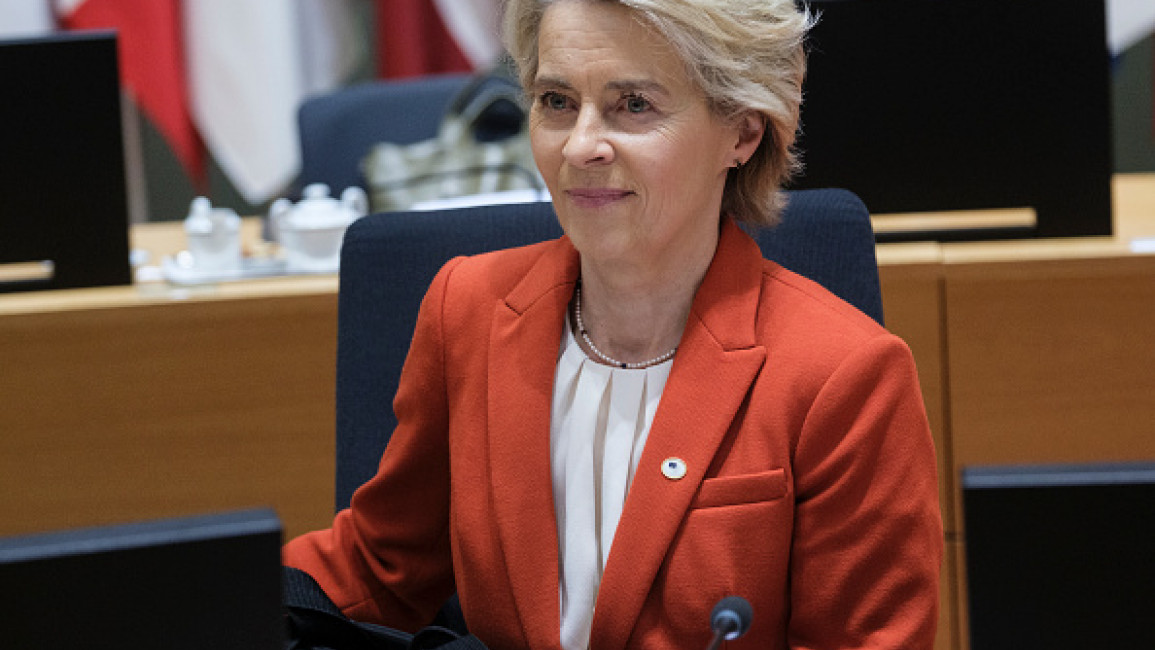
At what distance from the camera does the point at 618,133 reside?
47.3 inches

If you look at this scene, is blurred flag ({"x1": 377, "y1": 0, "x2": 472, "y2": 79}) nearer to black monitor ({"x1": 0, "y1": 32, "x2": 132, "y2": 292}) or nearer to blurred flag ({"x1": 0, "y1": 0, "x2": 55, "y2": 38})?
blurred flag ({"x1": 0, "y1": 0, "x2": 55, "y2": 38})

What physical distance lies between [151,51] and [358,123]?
29.0 inches

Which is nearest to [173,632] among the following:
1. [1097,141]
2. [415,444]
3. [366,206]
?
[415,444]

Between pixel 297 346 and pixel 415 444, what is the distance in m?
0.64

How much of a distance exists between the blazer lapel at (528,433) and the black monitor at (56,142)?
2.64ft

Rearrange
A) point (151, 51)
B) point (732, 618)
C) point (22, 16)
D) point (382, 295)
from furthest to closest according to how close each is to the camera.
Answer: point (151, 51) < point (22, 16) < point (382, 295) < point (732, 618)

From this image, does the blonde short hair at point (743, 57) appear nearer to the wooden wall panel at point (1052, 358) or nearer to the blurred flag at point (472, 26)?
the wooden wall panel at point (1052, 358)

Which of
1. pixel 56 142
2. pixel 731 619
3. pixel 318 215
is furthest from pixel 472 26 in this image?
pixel 731 619

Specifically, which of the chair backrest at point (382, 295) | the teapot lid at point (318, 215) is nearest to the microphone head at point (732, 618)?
the chair backrest at point (382, 295)

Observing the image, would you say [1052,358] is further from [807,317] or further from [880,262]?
[807,317]

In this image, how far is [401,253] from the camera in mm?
1468

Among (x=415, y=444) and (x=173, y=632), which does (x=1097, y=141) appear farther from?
(x=173, y=632)

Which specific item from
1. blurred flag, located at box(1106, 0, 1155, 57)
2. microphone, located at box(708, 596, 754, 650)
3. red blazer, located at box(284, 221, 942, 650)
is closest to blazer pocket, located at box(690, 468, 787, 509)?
red blazer, located at box(284, 221, 942, 650)

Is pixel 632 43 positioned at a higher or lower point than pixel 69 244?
higher
